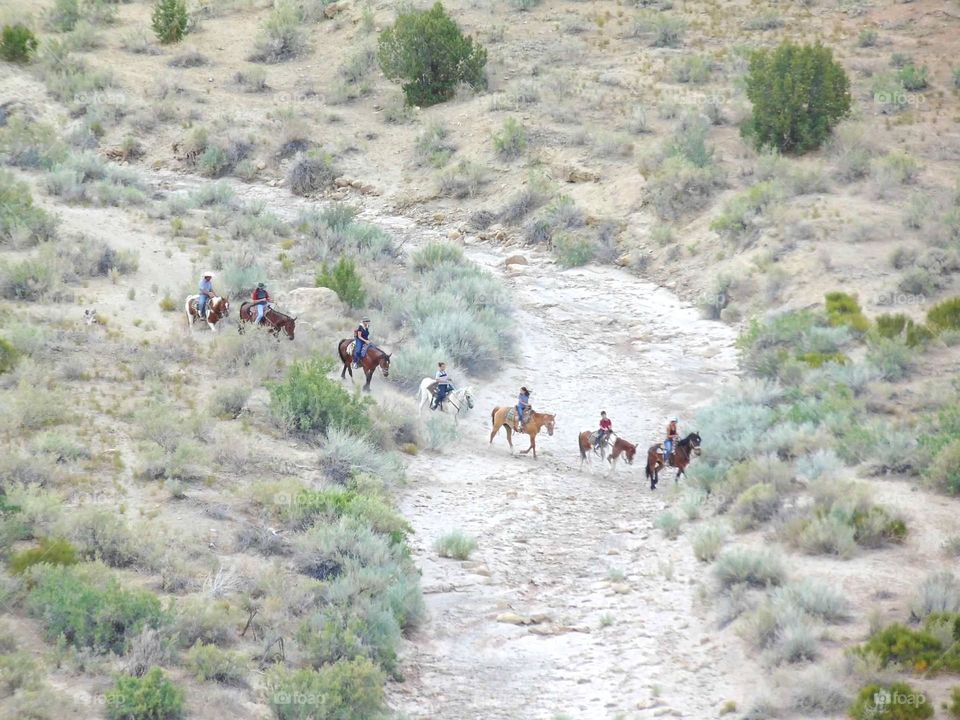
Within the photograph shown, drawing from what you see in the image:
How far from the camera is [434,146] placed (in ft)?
113

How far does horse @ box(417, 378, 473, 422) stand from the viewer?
20750 mm

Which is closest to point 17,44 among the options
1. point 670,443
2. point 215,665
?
point 670,443

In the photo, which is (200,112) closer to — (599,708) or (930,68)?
(930,68)

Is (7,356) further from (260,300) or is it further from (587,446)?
(587,446)

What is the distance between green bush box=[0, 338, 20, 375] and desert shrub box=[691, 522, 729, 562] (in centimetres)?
1047

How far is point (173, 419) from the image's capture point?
57.5 ft

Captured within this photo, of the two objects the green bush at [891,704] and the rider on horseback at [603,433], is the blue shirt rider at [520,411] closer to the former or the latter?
the rider on horseback at [603,433]

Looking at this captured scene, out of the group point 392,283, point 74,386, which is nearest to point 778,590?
point 74,386

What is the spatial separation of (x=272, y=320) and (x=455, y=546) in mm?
7756

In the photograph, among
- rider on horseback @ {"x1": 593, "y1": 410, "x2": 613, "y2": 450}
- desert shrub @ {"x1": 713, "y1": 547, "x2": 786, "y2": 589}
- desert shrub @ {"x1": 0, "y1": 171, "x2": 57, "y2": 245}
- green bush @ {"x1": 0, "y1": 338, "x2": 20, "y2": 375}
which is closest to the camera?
desert shrub @ {"x1": 713, "y1": 547, "x2": 786, "y2": 589}

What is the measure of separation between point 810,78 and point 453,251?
33.4 ft

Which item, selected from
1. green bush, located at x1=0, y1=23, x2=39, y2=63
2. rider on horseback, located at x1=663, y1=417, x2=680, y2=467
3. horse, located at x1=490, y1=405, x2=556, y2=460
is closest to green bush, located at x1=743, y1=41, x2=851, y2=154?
horse, located at x1=490, y1=405, x2=556, y2=460

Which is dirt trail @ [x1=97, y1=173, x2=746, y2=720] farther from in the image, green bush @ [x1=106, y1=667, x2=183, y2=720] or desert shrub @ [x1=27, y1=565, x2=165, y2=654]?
desert shrub @ [x1=27, y1=565, x2=165, y2=654]

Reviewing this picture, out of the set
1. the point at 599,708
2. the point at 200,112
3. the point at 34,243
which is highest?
the point at 200,112
